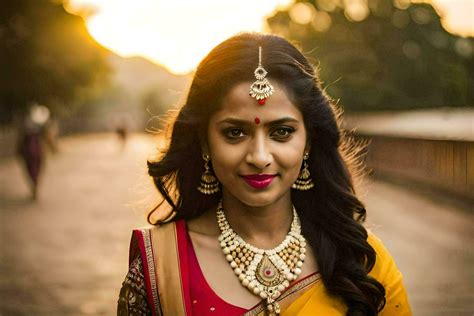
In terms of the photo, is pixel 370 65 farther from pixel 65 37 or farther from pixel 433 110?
pixel 65 37

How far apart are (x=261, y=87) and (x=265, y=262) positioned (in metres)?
0.58

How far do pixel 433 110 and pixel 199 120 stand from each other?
73.3 feet

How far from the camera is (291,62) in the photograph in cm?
216

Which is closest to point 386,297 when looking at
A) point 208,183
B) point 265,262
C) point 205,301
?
point 265,262

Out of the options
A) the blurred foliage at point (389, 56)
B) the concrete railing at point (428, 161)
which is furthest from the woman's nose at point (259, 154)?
the blurred foliage at point (389, 56)

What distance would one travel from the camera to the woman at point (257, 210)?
2084 mm

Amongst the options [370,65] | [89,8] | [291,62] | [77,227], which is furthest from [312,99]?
[89,8]

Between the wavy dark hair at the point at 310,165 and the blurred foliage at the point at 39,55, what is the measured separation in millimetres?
23667

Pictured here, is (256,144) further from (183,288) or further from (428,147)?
(428,147)

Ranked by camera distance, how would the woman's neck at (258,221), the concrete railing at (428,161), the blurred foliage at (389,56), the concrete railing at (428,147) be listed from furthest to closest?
the blurred foliage at (389,56) → the concrete railing at (428,147) → the concrete railing at (428,161) → the woman's neck at (258,221)

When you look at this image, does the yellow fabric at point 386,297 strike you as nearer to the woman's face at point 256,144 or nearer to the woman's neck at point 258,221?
the woman's neck at point 258,221

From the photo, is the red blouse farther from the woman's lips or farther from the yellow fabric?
the woman's lips

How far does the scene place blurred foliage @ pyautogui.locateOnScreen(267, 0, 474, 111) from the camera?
83.7ft

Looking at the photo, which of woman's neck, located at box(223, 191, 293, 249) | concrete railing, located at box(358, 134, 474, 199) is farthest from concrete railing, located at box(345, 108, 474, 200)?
woman's neck, located at box(223, 191, 293, 249)
